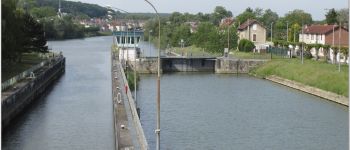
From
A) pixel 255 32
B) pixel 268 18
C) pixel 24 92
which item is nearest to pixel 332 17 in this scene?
→ pixel 255 32

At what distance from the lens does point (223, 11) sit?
17088 centimetres

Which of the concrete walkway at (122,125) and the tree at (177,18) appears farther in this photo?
the tree at (177,18)

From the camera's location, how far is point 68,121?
111ft

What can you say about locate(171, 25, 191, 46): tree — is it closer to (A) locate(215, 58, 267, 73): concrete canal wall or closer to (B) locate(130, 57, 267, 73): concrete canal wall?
(B) locate(130, 57, 267, 73): concrete canal wall

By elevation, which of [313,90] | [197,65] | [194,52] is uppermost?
[194,52]

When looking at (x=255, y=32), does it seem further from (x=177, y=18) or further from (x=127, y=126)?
(x=127, y=126)

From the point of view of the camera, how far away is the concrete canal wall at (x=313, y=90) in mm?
42031

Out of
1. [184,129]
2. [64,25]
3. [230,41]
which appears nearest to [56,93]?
[184,129]

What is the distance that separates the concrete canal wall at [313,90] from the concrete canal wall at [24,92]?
20.1 meters

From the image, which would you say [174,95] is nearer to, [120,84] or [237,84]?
[120,84]

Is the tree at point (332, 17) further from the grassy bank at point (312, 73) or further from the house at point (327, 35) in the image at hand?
the grassy bank at point (312, 73)

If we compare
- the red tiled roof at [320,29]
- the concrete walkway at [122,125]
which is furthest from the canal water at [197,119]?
the red tiled roof at [320,29]

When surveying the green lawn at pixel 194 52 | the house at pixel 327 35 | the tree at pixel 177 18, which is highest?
the tree at pixel 177 18

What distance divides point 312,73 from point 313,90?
4196mm
